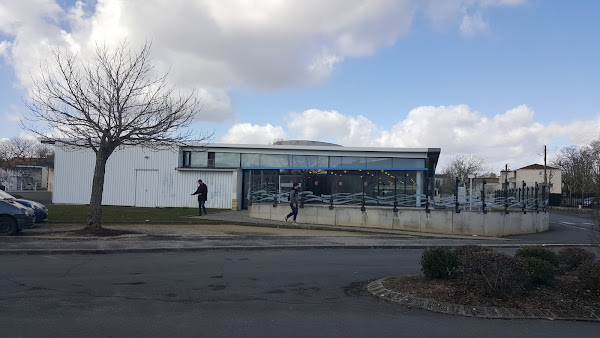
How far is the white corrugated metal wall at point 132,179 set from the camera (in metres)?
31.7

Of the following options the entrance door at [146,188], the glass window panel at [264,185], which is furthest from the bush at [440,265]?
the entrance door at [146,188]

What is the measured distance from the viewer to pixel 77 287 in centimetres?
842

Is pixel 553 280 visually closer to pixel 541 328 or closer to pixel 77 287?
pixel 541 328

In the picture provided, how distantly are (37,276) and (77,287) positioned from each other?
1519 mm

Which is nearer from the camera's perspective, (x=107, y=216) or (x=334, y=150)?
(x=107, y=216)

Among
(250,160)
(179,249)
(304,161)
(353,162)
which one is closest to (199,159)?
(250,160)

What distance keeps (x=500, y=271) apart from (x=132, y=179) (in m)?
28.6

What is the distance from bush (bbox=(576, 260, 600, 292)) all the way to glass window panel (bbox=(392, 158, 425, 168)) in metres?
23.5

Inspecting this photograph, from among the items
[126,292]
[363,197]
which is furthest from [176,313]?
[363,197]

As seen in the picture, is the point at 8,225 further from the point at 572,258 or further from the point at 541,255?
the point at 572,258

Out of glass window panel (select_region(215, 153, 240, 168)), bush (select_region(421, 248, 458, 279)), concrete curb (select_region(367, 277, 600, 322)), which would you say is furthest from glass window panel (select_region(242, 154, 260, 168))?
concrete curb (select_region(367, 277, 600, 322))

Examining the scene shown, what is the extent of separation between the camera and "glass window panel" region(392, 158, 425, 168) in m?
31.1

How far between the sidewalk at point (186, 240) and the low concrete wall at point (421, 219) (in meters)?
1.94

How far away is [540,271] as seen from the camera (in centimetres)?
793
